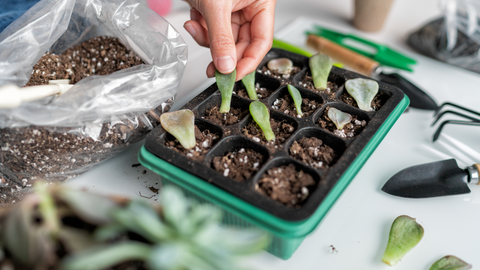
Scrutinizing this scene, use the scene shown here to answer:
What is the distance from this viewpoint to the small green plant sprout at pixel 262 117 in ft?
2.11

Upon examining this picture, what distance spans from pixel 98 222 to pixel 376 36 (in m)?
1.22

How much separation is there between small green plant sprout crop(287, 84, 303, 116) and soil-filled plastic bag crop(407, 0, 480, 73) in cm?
65

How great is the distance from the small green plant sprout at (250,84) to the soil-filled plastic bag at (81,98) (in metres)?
0.15

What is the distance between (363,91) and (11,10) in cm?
89

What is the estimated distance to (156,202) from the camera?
26.1 inches

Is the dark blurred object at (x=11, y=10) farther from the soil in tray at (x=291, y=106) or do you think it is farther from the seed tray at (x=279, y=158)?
the soil in tray at (x=291, y=106)

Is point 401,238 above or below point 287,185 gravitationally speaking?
below

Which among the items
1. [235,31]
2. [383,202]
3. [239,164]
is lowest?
[383,202]

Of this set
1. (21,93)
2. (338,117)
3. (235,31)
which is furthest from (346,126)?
(21,93)

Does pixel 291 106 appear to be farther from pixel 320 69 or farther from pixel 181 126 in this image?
pixel 181 126

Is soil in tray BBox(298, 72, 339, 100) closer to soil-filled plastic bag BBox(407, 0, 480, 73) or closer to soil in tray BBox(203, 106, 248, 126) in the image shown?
soil in tray BBox(203, 106, 248, 126)

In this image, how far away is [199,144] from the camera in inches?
25.0

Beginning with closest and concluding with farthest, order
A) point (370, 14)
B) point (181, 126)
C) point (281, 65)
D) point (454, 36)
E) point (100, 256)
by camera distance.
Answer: point (100, 256) < point (181, 126) < point (281, 65) < point (454, 36) < point (370, 14)

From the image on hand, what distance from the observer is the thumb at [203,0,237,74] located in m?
0.68
